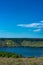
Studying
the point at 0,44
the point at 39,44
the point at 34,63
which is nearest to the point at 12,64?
the point at 34,63

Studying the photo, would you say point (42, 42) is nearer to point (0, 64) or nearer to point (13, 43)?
point (13, 43)

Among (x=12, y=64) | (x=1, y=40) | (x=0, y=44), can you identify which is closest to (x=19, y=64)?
(x=12, y=64)

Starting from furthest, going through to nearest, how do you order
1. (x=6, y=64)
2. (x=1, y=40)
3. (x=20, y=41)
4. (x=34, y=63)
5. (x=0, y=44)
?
(x=20, y=41)
(x=1, y=40)
(x=0, y=44)
(x=34, y=63)
(x=6, y=64)

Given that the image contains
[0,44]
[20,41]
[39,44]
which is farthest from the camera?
[39,44]

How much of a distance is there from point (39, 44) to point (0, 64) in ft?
165

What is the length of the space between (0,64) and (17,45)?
47.0 m

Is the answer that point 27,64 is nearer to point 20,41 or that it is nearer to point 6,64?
point 6,64

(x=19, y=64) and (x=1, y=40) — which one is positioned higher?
(x=1, y=40)

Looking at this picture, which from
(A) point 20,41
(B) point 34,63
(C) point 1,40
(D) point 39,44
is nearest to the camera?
(B) point 34,63

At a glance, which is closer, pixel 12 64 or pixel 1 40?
pixel 12 64

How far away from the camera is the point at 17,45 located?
189 ft

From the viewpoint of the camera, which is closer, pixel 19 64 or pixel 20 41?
pixel 19 64

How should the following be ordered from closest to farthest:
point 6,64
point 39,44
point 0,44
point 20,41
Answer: point 6,64
point 0,44
point 20,41
point 39,44

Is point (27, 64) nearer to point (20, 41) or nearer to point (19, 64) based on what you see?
point (19, 64)
